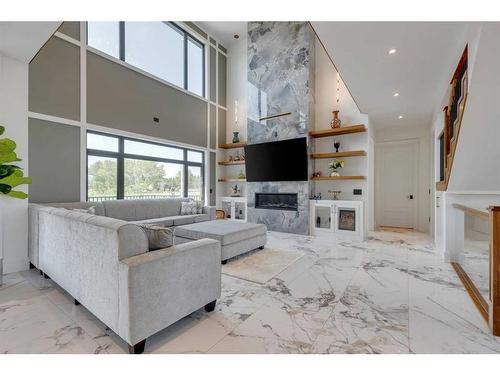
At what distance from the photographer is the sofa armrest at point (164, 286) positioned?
1.46m

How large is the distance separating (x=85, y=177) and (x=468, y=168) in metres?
5.81

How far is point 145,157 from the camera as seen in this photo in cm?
522

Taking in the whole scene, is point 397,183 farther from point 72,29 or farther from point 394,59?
point 72,29

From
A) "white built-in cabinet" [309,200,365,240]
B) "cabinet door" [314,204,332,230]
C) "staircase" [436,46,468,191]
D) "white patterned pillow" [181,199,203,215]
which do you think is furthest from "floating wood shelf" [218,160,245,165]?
"staircase" [436,46,468,191]

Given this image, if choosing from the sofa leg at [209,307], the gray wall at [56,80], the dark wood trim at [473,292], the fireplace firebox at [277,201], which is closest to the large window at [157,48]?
the gray wall at [56,80]

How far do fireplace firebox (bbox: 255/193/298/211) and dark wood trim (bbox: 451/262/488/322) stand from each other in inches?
119

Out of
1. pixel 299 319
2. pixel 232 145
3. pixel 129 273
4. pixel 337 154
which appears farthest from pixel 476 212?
pixel 232 145

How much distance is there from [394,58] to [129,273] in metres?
3.58

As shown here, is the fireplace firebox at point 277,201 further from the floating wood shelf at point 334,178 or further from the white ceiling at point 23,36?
the white ceiling at point 23,36

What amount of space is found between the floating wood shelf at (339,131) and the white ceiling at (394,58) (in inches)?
21.9

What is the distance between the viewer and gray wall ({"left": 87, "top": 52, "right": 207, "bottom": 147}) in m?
4.32

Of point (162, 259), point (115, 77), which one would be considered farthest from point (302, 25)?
point (162, 259)

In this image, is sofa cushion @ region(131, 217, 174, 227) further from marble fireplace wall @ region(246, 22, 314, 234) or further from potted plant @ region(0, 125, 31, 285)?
marble fireplace wall @ region(246, 22, 314, 234)
